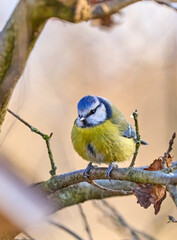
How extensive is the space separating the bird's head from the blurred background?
1.74m

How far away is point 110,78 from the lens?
4.41 meters

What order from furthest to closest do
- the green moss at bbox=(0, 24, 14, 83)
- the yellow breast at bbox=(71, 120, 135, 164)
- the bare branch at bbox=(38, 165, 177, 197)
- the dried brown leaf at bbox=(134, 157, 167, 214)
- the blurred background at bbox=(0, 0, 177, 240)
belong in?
the blurred background at bbox=(0, 0, 177, 240) → the yellow breast at bbox=(71, 120, 135, 164) → the dried brown leaf at bbox=(134, 157, 167, 214) → the bare branch at bbox=(38, 165, 177, 197) → the green moss at bbox=(0, 24, 14, 83)

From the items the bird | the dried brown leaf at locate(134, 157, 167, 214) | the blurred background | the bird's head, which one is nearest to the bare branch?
the dried brown leaf at locate(134, 157, 167, 214)

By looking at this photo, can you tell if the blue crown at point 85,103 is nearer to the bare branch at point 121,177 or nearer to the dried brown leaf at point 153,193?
the bare branch at point 121,177

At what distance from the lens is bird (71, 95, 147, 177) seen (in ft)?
6.17

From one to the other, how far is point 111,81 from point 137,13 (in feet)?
2.47

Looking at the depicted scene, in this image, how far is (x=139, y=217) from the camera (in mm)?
3711

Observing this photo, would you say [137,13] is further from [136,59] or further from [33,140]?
[33,140]

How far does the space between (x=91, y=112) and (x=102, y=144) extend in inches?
7.2

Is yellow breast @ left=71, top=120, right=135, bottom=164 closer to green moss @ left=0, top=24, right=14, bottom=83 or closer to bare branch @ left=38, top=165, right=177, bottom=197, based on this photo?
bare branch @ left=38, top=165, right=177, bottom=197

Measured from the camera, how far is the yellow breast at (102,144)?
1.87m

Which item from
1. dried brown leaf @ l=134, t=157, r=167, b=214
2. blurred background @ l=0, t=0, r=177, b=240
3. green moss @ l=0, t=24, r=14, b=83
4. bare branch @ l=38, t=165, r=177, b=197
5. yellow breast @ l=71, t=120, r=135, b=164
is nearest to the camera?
green moss @ l=0, t=24, r=14, b=83

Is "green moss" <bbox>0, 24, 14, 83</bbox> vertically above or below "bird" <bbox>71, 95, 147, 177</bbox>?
above

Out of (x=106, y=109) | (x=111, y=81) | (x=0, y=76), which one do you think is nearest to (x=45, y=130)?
(x=111, y=81)
